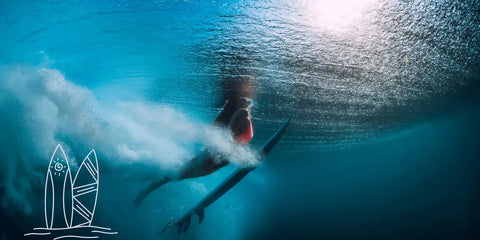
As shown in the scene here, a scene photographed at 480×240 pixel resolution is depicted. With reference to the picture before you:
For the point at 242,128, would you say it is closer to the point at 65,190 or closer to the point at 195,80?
the point at 195,80

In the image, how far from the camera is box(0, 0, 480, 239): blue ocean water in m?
3.79

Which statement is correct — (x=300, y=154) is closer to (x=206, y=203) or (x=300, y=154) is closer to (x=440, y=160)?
(x=206, y=203)

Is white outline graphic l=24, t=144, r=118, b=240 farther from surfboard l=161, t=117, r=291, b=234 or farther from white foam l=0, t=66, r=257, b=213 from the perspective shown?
surfboard l=161, t=117, r=291, b=234

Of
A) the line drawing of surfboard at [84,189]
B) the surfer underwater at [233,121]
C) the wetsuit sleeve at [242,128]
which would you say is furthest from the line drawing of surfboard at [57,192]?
the wetsuit sleeve at [242,128]

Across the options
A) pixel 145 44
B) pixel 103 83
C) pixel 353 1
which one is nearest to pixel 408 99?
pixel 353 1

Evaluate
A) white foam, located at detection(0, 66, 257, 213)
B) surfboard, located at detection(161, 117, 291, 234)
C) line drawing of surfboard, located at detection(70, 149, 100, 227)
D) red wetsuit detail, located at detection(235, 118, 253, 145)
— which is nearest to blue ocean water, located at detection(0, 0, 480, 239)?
white foam, located at detection(0, 66, 257, 213)

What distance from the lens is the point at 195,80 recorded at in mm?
5621

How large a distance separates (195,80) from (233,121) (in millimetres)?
1599

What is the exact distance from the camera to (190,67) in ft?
16.8

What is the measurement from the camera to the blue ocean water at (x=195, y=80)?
12.4ft

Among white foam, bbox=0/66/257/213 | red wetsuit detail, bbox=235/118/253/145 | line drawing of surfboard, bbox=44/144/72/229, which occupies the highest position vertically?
red wetsuit detail, bbox=235/118/253/145

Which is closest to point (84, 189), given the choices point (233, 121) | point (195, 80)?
point (195, 80)

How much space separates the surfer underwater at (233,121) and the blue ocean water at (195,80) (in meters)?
0.31

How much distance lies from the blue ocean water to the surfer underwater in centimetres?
31
